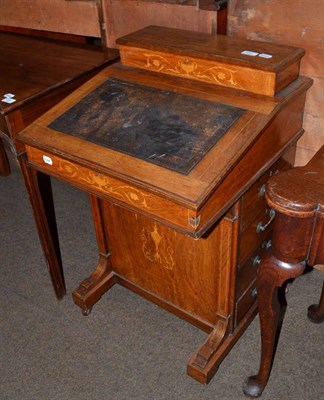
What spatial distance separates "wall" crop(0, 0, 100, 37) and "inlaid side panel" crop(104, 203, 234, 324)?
0.92 m

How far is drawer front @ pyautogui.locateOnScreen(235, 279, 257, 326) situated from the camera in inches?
73.4

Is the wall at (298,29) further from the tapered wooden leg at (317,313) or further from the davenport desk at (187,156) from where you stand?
the tapered wooden leg at (317,313)

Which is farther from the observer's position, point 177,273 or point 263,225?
point 177,273

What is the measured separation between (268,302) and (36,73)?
1.26 meters

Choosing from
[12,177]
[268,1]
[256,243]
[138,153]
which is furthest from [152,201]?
[12,177]

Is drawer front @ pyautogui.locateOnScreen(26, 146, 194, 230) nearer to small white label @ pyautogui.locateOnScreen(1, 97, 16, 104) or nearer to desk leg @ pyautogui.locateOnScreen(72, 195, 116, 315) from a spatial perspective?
small white label @ pyautogui.locateOnScreen(1, 97, 16, 104)

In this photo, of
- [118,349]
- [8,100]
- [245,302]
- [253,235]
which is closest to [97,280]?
[118,349]

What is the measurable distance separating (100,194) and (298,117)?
78cm

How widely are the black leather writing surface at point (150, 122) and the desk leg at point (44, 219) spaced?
0.33 metres

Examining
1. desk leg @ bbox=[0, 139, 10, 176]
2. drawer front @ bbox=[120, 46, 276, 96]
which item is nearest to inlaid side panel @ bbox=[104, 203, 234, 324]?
drawer front @ bbox=[120, 46, 276, 96]

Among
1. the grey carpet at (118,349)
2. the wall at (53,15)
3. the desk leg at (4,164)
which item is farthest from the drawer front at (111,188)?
the desk leg at (4,164)

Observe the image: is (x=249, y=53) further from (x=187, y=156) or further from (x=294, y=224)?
(x=294, y=224)

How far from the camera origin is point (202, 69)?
1.57 m

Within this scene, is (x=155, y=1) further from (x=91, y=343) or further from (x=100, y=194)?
(x=91, y=343)
